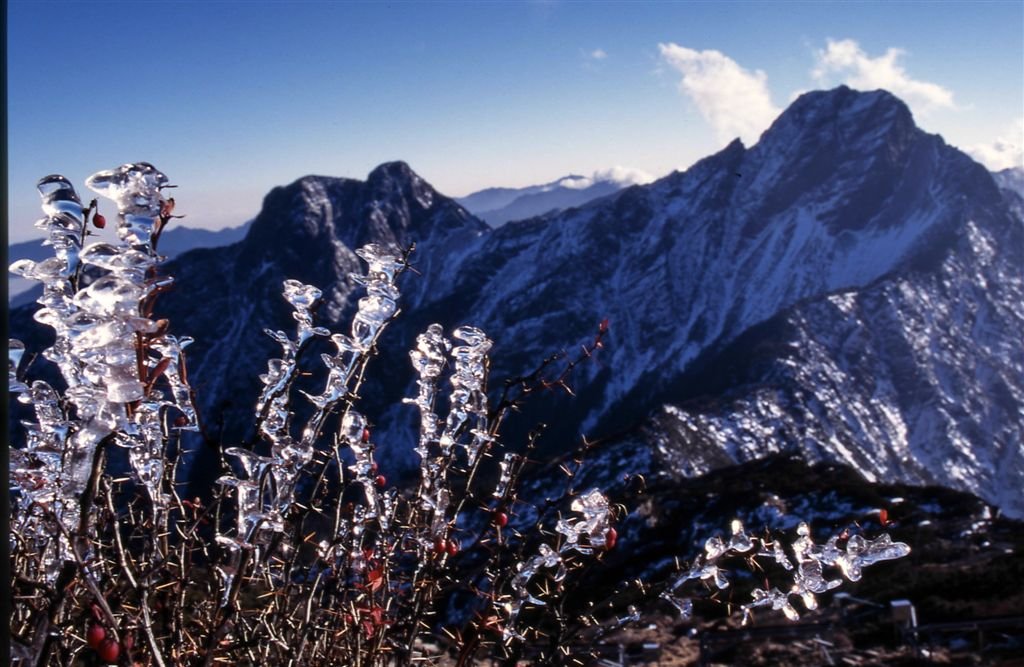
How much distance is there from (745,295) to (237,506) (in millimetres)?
139200

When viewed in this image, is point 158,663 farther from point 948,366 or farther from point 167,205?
point 948,366

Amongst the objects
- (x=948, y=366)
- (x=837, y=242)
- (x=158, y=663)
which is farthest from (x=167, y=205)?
(x=837, y=242)

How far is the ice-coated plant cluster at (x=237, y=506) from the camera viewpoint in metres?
1.35

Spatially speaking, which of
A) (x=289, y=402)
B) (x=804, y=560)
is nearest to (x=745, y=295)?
(x=804, y=560)

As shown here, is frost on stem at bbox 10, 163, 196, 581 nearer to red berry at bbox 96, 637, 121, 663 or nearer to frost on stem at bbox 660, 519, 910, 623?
red berry at bbox 96, 637, 121, 663

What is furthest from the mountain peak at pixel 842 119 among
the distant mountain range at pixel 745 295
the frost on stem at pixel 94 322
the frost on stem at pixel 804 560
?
the frost on stem at pixel 94 322

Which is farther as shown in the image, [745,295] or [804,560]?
[745,295]

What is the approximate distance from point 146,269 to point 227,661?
1178 millimetres

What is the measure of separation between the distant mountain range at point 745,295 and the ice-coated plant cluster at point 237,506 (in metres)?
54.0

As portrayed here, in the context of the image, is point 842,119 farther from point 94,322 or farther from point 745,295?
point 94,322

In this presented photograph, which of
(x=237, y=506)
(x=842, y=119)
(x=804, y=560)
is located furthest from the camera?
(x=842, y=119)

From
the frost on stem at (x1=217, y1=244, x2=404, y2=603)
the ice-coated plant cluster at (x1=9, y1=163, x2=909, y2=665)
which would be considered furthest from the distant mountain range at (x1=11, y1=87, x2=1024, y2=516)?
the frost on stem at (x1=217, y1=244, x2=404, y2=603)

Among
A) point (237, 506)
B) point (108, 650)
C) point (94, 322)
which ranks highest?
point (94, 322)

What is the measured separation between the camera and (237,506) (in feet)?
6.43
